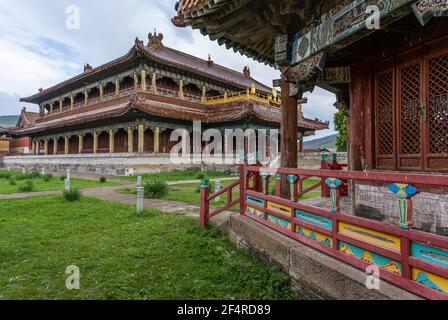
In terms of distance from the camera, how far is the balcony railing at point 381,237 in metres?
2.24

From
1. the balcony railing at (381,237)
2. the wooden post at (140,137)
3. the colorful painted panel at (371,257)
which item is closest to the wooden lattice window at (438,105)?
the balcony railing at (381,237)

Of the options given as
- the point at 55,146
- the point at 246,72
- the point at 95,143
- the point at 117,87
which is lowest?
the point at 95,143

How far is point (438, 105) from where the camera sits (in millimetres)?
4023

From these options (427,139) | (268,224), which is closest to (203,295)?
(268,224)

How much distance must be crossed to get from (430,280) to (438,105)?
2670 mm

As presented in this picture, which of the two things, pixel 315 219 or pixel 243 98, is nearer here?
pixel 315 219

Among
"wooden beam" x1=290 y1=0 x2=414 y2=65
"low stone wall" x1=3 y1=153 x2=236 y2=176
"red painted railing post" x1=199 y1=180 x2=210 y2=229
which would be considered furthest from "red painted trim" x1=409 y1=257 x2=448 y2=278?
"low stone wall" x1=3 y1=153 x2=236 y2=176

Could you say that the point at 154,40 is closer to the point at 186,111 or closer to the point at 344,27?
the point at 186,111

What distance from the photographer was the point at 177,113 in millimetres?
24406

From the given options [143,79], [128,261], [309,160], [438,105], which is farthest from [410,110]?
[143,79]

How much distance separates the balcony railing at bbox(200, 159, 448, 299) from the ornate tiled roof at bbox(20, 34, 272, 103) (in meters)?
21.2

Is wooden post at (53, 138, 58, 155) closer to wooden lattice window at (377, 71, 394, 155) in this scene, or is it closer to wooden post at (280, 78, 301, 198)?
wooden post at (280, 78, 301, 198)
